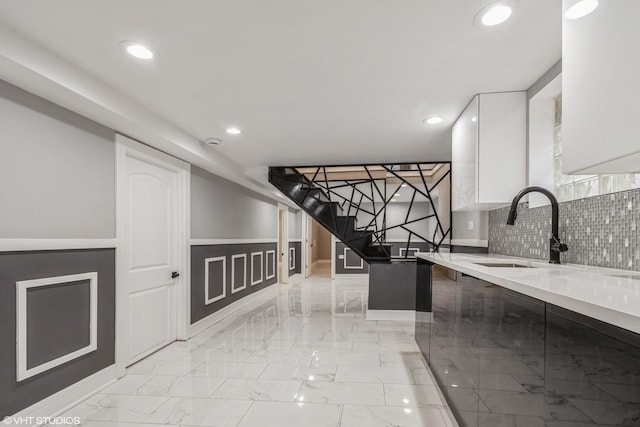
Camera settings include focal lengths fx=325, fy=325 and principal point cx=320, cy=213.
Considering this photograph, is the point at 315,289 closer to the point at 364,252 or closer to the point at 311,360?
the point at 364,252

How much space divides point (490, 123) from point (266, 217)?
5.09 m

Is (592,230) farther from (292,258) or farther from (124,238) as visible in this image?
(292,258)

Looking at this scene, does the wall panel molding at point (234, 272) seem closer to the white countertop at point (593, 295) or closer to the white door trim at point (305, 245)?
the white door trim at point (305, 245)

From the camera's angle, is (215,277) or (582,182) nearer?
(582,182)

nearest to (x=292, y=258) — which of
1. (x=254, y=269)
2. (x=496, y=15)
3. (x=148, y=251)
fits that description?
(x=254, y=269)

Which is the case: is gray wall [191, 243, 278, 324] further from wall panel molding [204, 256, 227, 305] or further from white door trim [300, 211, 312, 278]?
white door trim [300, 211, 312, 278]

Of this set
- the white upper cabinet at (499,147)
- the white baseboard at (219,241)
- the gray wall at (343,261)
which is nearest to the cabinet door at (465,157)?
the white upper cabinet at (499,147)

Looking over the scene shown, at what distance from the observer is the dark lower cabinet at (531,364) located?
743mm

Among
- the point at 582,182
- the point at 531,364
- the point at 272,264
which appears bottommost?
the point at 272,264

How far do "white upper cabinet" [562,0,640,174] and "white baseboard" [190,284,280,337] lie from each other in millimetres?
4062

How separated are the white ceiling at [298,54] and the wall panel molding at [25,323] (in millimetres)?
1301

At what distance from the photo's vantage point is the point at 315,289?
7.41m

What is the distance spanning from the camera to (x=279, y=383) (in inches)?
104

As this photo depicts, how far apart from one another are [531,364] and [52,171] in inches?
113
